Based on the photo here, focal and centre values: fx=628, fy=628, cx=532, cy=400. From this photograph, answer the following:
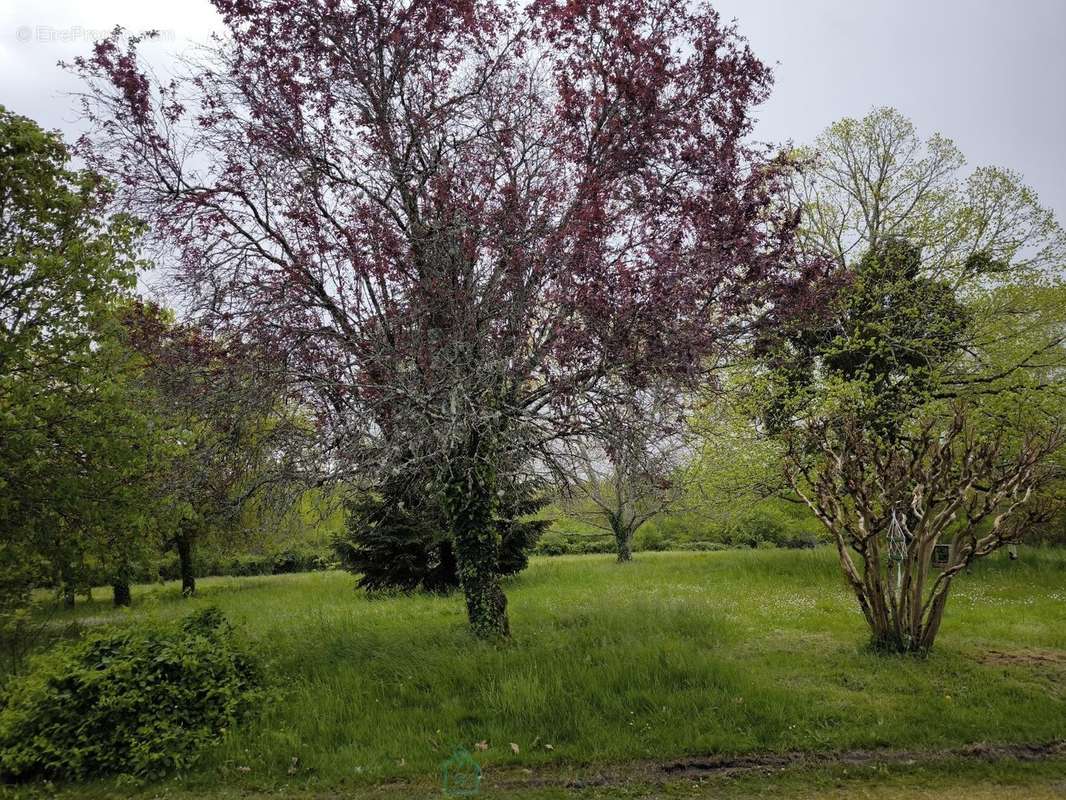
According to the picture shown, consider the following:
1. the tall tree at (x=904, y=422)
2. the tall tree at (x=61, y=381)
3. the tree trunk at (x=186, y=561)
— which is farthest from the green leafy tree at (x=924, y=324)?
the tree trunk at (x=186, y=561)

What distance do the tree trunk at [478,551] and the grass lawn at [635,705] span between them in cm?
45

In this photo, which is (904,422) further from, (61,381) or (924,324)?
(61,381)

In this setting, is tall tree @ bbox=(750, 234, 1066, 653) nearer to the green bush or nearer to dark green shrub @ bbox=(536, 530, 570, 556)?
the green bush

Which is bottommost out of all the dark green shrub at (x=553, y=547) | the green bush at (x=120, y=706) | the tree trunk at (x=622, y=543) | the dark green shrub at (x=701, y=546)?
the dark green shrub at (x=701, y=546)

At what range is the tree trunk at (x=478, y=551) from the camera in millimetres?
8133

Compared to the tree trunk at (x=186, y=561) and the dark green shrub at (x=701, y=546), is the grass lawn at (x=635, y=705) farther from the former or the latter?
the dark green shrub at (x=701, y=546)

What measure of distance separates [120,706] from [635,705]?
460cm

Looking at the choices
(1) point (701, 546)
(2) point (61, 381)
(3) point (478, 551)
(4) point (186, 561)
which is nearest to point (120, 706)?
(3) point (478, 551)

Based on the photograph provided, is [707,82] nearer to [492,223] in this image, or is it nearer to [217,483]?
[492,223]

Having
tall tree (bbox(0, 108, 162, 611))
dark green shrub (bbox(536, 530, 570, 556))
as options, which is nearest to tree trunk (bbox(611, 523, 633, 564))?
dark green shrub (bbox(536, 530, 570, 556))

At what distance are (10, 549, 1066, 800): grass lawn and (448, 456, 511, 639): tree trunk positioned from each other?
45 centimetres

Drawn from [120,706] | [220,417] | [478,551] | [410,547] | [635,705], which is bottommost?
[635,705]

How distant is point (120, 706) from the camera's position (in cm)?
545

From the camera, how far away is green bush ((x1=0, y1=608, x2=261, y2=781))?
5227mm
